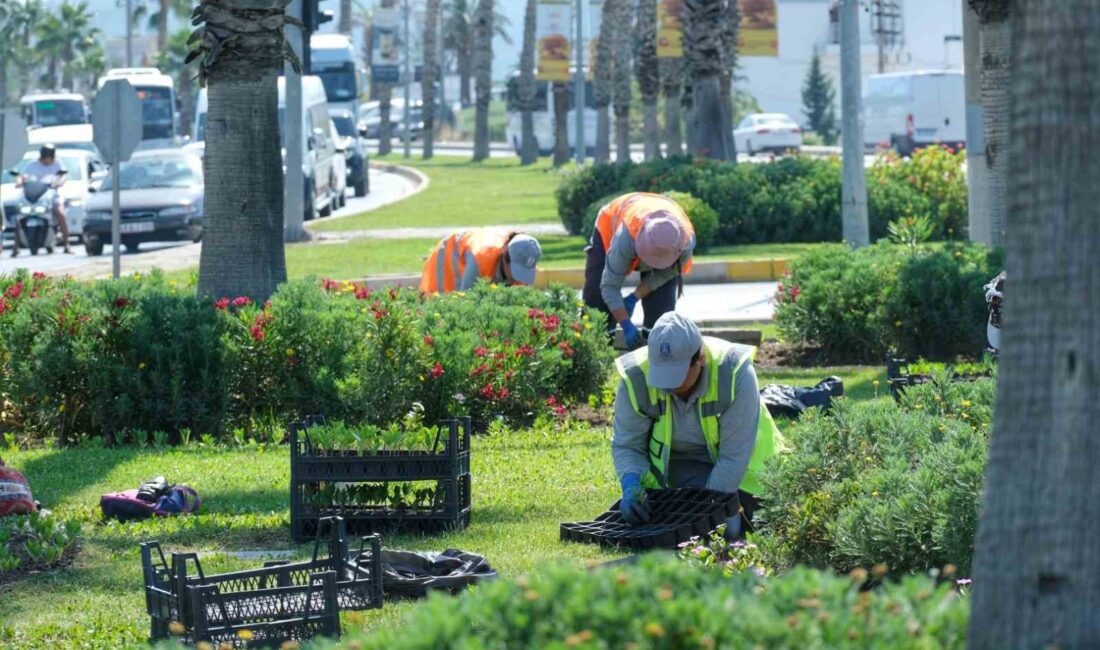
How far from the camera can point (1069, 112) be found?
11.5 ft

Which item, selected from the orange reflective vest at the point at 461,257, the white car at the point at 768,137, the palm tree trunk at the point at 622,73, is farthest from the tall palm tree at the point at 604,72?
the orange reflective vest at the point at 461,257

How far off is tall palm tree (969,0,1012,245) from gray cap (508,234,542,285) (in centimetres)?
324

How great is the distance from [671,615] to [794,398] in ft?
24.0

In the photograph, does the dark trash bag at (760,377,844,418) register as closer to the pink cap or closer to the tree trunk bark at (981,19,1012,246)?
the pink cap

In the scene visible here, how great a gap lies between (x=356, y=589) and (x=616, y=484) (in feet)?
10.3

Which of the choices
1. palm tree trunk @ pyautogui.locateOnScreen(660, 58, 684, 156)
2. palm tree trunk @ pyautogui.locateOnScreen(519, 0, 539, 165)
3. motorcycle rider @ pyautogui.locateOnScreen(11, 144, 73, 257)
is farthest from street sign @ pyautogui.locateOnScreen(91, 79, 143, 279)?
palm tree trunk @ pyautogui.locateOnScreen(519, 0, 539, 165)

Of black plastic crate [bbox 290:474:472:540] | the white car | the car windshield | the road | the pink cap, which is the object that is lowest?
black plastic crate [bbox 290:474:472:540]

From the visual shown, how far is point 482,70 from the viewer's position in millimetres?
65062

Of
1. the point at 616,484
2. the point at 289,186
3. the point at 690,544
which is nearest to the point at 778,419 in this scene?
the point at 616,484

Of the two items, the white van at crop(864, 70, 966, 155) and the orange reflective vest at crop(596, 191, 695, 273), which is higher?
the white van at crop(864, 70, 966, 155)

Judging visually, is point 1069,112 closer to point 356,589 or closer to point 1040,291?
point 1040,291

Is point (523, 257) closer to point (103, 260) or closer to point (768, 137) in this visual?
point (103, 260)

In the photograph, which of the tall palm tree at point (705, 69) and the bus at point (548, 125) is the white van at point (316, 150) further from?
the bus at point (548, 125)

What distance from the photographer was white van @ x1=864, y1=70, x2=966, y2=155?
179 feet
